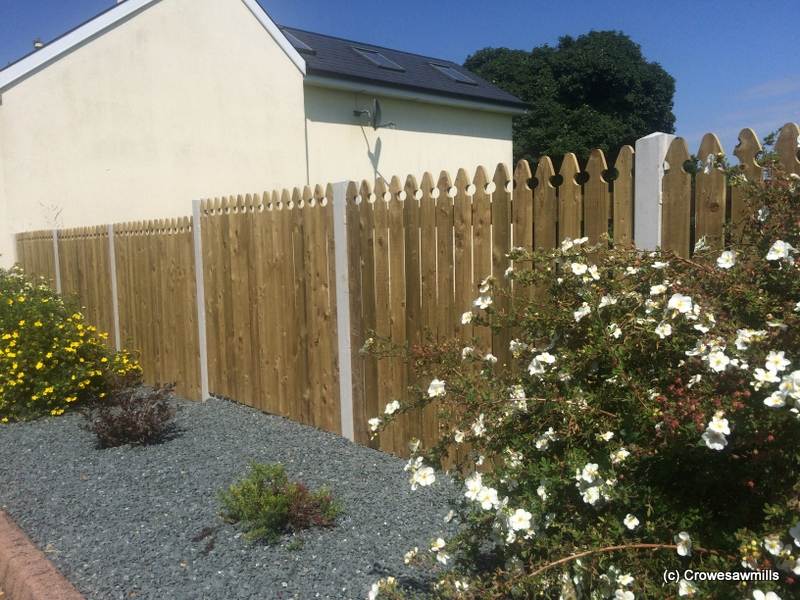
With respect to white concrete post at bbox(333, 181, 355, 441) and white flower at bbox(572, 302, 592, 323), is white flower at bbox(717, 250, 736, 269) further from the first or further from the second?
white concrete post at bbox(333, 181, 355, 441)

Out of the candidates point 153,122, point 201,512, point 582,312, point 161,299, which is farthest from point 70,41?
point 582,312

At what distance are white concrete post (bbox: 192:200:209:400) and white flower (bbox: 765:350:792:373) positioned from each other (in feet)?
19.3

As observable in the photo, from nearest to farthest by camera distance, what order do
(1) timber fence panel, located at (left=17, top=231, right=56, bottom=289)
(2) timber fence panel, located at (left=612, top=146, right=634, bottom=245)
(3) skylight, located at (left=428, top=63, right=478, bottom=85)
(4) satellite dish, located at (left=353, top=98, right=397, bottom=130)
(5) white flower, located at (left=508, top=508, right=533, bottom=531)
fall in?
(5) white flower, located at (left=508, top=508, right=533, bottom=531) < (2) timber fence panel, located at (left=612, top=146, right=634, bottom=245) < (1) timber fence panel, located at (left=17, top=231, right=56, bottom=289) < (4) satellite dish, located at (left=353, top=98, right=397, bottom=130) < (3) skylight, located at (left=428, top=63, right=478, bottom=85)

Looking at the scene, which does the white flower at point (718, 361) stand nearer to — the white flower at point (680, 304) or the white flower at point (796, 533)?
the white flower at point (680, 304)

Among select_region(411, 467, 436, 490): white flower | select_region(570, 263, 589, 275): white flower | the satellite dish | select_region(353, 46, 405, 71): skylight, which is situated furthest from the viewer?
select_region(353, 46, 405, 71): skylight

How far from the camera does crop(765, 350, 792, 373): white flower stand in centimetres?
178

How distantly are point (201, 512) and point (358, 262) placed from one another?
2049 millimetres

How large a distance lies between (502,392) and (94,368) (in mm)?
5949

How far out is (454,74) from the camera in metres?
16.8

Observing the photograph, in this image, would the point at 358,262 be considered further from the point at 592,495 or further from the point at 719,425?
the point at 719,425

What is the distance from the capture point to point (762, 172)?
275 cm

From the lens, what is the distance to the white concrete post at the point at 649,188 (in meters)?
3.17

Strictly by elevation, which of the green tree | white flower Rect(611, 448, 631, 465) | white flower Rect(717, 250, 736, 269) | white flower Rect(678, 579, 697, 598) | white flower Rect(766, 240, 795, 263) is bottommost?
white flower Rect(678, 579, 697, 598)

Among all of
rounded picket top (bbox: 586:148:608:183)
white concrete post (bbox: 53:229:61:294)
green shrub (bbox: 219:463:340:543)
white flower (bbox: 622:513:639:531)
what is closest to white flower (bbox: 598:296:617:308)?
white flower (bbox: 622:513:639:531)
